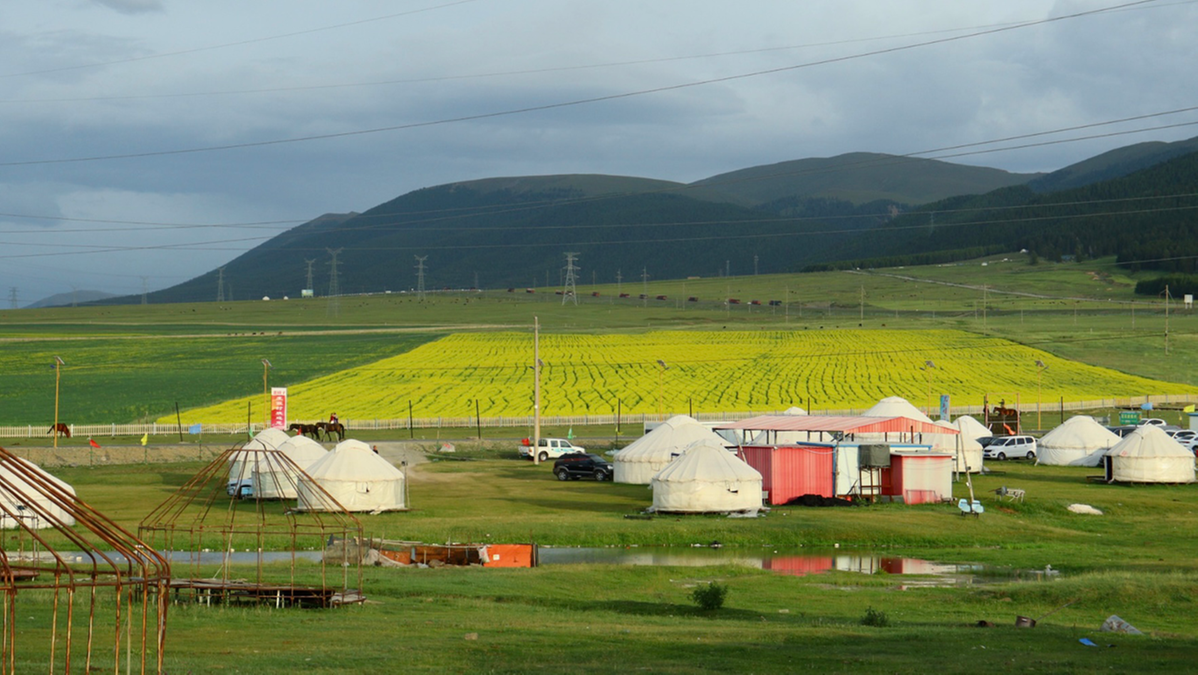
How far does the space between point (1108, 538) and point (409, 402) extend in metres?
52.8

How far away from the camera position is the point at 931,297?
179125mm

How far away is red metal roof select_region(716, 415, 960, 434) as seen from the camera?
52.0 m

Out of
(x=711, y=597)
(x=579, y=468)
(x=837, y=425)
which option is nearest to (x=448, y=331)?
(x=579, y=468)

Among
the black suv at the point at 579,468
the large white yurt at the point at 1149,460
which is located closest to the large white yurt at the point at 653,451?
the black suv at the point at 579,468

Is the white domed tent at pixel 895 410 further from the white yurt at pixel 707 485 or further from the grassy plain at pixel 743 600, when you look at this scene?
the white yurt at pixel 707 485

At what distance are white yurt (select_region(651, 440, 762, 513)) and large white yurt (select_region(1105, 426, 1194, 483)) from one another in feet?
66.0

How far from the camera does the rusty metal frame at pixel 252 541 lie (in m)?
24.4

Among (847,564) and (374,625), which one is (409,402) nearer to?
(847,564)

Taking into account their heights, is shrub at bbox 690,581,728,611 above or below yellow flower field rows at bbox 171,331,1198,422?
below

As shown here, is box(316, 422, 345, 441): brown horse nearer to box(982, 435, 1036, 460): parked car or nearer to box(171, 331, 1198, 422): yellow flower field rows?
box(171, 331, 1198, 422): yellow flower field rows

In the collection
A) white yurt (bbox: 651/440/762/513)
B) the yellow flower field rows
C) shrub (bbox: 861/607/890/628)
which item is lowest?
shrub (bbox: 861/607/890/628)

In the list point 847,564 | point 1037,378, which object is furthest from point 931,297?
point 847,564

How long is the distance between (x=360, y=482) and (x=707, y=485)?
12113 mm

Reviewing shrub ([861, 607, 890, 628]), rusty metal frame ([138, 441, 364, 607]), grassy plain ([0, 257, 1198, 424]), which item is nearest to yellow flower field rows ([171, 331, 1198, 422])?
grassy plain ([0, 257, 1198, 424])
